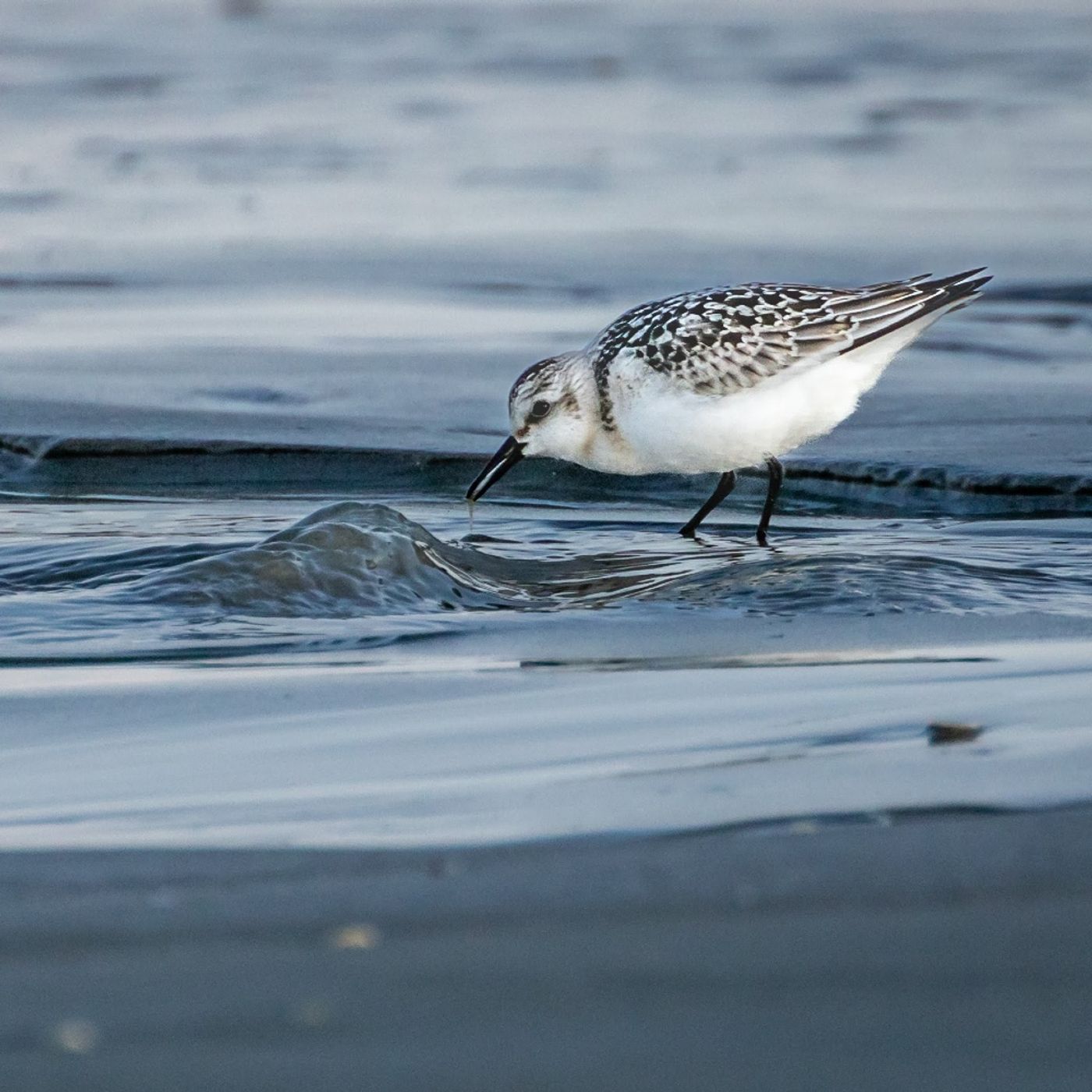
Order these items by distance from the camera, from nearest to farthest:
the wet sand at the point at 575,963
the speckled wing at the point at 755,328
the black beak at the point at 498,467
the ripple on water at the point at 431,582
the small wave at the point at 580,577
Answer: the wet sand at the point at 575,963 → the ripple on water at the point at 431,582 → the small wave at the point at 580,577 → the speckled wing at the point at 755,328 → the black beak at the point at 498,467

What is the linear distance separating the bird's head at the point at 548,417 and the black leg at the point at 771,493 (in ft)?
1.82

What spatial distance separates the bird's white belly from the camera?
6.14 meters

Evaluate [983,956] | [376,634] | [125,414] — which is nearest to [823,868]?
[983,956]

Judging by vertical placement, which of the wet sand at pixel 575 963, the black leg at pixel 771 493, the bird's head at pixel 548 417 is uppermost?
the bird's head at pixel 548 417

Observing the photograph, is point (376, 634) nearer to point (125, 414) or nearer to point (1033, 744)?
point (1033, 744)

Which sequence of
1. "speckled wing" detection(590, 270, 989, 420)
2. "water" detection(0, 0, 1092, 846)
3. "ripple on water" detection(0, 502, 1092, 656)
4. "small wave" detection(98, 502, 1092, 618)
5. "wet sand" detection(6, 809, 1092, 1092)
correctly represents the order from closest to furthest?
"wet sand" detection(6, 809, 1092, 1092), "water" detection(0, 0, 1092, 846), "ripple on water" detection(0, 502, 1092, 656), "small wave" detection(98, 502, 1092, 618), "speckled wing" detection(590, 270, 989, 420)

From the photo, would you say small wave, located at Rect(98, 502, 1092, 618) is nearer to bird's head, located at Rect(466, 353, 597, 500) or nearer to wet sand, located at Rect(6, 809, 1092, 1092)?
bird's head, located at Rect(466, 353, 597, 500)

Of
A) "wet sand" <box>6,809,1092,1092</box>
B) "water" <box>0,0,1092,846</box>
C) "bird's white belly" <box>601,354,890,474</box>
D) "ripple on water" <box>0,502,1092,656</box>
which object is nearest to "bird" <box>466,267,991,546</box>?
"bird's white belly" <box>601,354,890,474</box>

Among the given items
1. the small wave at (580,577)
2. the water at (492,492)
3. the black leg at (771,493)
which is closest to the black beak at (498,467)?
the water at (492,492)

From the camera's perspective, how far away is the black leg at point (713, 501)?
6.30m

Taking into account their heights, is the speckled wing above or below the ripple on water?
above

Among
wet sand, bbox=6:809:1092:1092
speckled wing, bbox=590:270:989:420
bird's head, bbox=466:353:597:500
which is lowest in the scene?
wet sand, bbox=6:809:1092:1092

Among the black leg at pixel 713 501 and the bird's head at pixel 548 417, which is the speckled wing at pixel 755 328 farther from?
the black leg at pixel 713 501

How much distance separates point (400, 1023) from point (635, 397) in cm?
382
